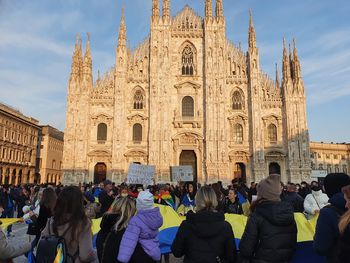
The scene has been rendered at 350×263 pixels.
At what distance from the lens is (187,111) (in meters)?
34.2

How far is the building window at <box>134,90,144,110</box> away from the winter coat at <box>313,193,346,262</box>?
102ft

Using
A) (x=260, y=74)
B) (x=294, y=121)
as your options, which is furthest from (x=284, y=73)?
(x=294, y=121)

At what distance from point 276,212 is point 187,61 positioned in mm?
32511

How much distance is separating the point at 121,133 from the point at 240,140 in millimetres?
12668

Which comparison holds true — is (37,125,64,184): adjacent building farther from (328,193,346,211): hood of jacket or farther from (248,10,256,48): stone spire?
(328,193,346,211): hood of jacket

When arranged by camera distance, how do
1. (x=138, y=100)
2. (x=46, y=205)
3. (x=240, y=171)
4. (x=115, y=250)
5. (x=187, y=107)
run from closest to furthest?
1. (x=115, y=250)
2. (x=46, y=205)
3. (x=240, y=171)
4. (x=138, y=100)
5. (x=187, y=107)

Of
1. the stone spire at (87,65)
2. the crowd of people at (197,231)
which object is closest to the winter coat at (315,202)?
the crowd of people at (197,231)

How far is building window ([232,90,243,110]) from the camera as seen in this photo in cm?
3431

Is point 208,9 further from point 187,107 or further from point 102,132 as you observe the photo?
point 102,132

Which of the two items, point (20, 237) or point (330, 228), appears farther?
point (20, 237)

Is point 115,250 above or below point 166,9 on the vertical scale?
below

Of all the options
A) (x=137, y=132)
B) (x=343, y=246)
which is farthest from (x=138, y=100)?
(x=343, y=246)

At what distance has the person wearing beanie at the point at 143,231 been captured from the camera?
385 cm

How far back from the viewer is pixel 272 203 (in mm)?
3846
